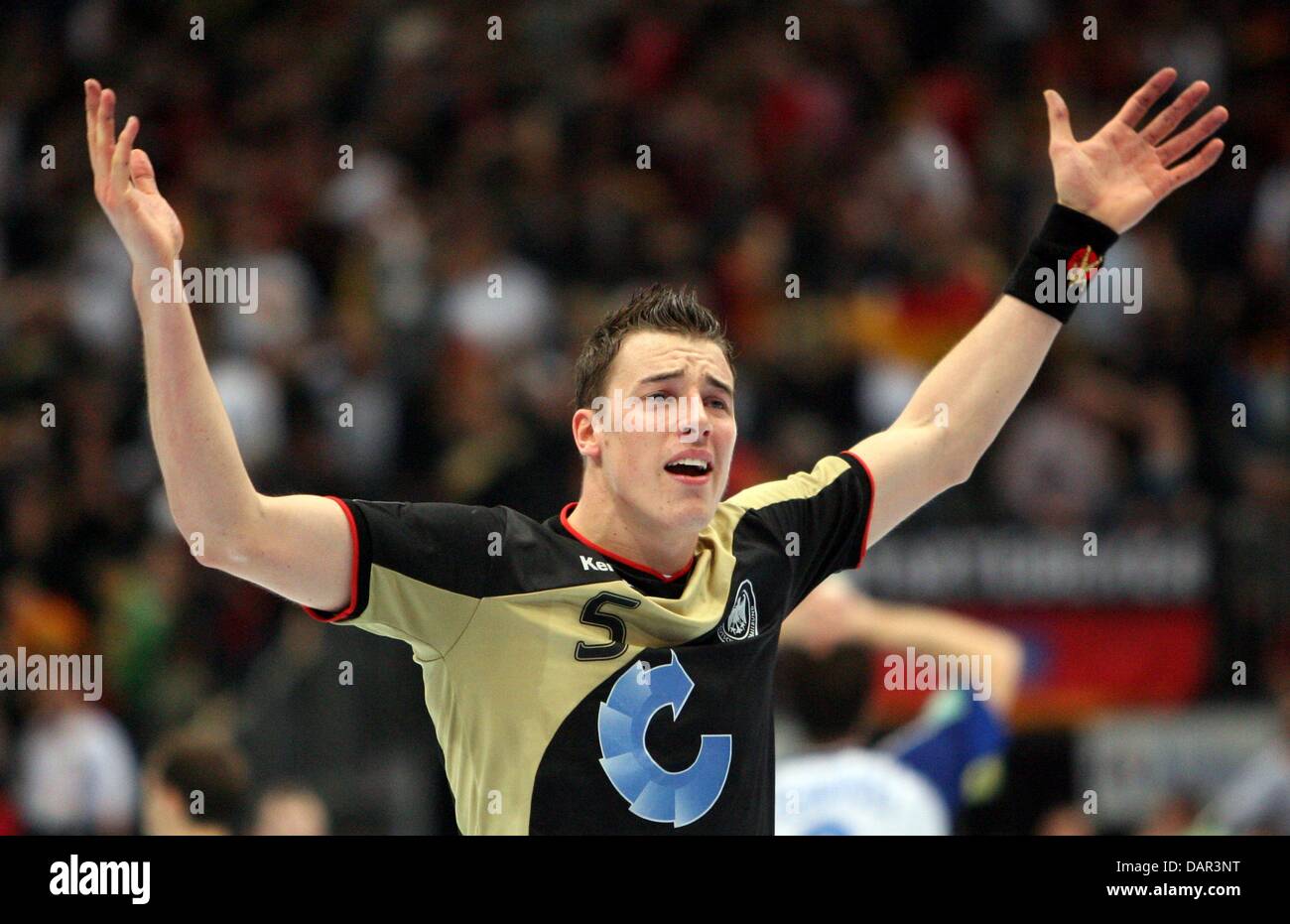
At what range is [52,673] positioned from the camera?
8.16 meters

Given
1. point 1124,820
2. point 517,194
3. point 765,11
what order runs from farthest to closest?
point 765,11 < point 517,194 < point 1124,820

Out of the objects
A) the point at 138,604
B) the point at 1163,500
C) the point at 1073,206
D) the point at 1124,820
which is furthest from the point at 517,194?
the point at 1073,206

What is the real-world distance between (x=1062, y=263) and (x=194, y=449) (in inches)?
85.3

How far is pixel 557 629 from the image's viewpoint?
3.45 m

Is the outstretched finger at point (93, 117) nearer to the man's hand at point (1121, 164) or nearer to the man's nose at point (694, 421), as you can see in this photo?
the man's nose at point (694, 421)

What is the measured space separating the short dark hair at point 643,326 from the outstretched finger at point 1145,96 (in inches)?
45.2

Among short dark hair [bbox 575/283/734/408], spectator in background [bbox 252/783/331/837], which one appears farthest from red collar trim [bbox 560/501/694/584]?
spectator in background [bbox 252/783/331/837]

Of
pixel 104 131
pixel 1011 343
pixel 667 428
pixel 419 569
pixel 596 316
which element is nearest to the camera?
pixel 104 131

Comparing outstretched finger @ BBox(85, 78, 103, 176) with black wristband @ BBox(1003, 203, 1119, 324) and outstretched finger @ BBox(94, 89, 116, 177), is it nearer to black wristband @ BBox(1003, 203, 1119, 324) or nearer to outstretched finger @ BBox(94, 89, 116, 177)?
outstretched finger @ BBox(94, 89, 116, 177)

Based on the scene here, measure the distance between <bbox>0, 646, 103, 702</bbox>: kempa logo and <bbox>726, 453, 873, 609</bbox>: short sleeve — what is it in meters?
5.17

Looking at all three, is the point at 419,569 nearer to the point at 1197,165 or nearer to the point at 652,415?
the point at 652,415

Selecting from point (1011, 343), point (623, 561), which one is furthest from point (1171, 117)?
point (623, 561)

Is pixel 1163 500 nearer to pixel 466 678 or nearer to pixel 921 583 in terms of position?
pixel 921 583
